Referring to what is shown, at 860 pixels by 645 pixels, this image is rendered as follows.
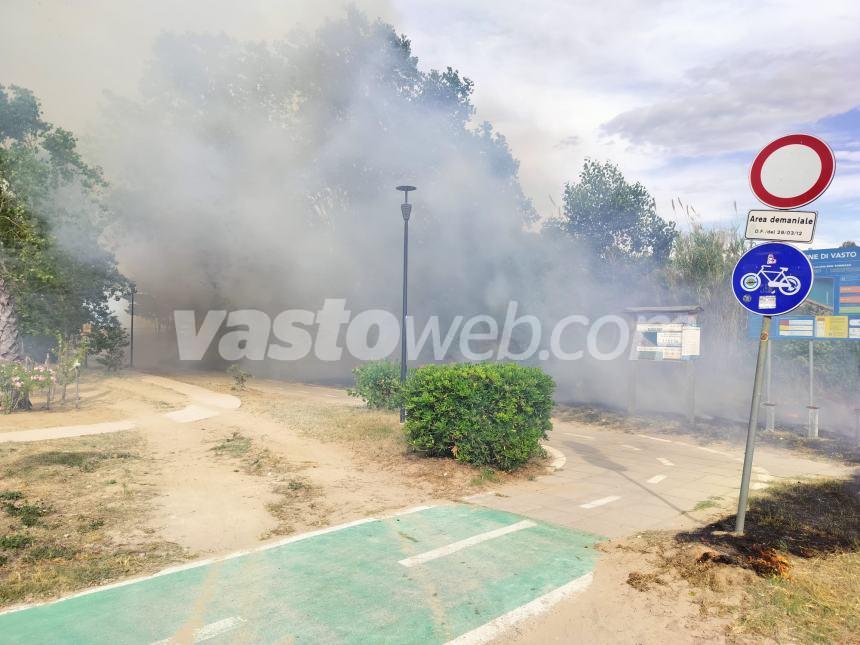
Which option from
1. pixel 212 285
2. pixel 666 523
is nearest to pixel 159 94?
pixel 212 285

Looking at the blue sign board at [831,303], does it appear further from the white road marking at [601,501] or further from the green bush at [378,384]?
the green bush at [378,384]

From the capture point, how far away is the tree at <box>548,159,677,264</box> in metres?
15.2

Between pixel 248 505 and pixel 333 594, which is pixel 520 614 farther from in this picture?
pixel 248 505

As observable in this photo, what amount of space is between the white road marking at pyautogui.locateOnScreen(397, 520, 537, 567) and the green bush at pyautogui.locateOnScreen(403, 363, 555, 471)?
133 cm

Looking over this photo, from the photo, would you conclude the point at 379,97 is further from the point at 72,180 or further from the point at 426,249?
the point at 72,180

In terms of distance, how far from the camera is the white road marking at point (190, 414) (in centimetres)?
883

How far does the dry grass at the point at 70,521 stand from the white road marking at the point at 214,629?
90 centimetres

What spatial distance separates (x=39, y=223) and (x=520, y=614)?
415 inches

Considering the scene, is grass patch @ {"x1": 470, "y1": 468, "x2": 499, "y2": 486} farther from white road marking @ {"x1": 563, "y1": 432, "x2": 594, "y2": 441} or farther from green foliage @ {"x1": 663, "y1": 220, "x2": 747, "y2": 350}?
green foliage @ {"x1": 663, "y1": 220, "x2": 747, "y2": 350}

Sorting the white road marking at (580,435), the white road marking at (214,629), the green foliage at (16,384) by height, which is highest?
the green foliage at (16,384)

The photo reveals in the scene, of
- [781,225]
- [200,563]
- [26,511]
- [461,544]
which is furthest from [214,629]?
[781,225]

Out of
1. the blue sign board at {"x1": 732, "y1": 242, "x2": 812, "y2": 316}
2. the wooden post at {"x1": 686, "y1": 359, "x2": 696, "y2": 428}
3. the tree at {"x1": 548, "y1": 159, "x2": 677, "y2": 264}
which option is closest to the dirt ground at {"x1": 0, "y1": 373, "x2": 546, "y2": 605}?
the blue sign board at {"x1": 732, "y1": 242, "x2": 812, "y2": 316}

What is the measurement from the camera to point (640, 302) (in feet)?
45.6

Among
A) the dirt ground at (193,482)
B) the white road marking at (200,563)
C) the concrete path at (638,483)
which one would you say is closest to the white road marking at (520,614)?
the concrete path at (638,483)
